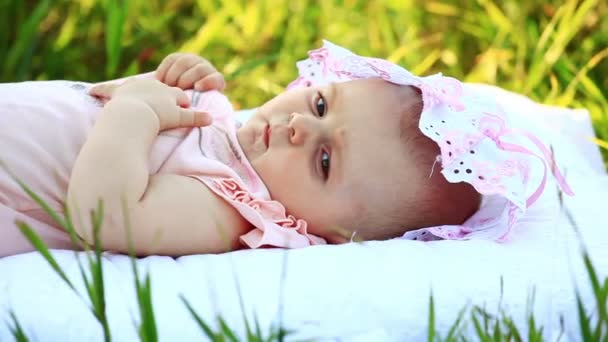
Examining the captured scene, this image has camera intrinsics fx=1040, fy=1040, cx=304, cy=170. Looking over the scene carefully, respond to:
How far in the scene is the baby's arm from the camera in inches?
71.2

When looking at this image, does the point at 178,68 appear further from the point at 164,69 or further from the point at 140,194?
the point at 140,194

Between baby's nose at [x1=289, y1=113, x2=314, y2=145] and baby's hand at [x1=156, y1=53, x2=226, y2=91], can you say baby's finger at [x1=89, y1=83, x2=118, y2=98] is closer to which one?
baby's hand at [x1=156, y1=53, x2=226, y2=91]

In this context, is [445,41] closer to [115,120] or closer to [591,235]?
[591,235]

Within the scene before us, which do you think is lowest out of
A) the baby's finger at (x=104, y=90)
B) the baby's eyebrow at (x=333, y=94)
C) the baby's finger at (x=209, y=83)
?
the baby's finger at (x=209, y=83)

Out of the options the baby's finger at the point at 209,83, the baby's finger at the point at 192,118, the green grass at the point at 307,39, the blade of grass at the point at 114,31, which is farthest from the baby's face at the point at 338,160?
the blade of grass at the point at 114,31

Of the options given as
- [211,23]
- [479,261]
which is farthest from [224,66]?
[479,261]

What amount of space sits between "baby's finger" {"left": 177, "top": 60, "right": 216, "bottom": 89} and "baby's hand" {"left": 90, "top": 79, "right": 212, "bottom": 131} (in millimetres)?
180

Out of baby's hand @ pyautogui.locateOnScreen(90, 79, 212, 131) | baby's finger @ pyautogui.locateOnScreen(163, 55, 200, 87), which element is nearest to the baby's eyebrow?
baby's hand @ pyautogui.locateOnScreen(90, 79, 212, 131)

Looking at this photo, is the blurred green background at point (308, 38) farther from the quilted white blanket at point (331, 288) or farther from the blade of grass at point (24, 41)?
the quilted white blanket at point (331, 288)

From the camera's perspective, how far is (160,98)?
79.1 inches

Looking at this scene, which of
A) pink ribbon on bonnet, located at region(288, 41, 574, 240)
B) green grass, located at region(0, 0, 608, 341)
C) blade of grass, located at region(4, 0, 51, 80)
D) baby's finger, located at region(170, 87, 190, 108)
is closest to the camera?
pink ribbon on bonnet, located at region(288, 41, 574, 240)

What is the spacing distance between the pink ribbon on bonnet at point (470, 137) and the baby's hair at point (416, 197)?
0.03 meters

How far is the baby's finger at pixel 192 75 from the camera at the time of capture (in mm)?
2277

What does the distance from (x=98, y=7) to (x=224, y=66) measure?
0.44 meters
